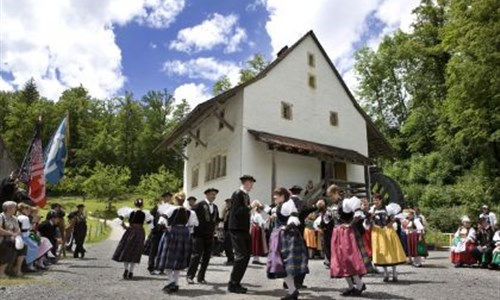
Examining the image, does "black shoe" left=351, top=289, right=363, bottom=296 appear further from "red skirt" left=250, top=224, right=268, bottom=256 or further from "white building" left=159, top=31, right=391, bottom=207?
"white building" left=159, top=31, right=391, bottom=207

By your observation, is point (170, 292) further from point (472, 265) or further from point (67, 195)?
point (67, 195)

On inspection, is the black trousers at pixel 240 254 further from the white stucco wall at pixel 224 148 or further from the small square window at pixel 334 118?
the small square window at pixel 334 118

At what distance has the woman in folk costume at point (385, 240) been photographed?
8.94 metres

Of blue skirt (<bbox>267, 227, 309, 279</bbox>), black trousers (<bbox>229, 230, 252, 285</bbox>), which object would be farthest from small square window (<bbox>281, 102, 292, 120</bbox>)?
blue skirt (<bbox>267, 227, 309, 279</bbox>)

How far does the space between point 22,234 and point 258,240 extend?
6203 millimetres

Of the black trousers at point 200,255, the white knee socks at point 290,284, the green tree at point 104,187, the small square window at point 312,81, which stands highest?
the small square window at point 312,81

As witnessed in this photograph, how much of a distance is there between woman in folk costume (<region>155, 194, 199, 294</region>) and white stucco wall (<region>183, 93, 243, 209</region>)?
12983 millimetres

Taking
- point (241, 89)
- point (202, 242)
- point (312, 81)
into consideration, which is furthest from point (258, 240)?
point (312, 81)

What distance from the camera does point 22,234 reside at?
1039 cm

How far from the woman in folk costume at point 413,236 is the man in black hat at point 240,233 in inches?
285

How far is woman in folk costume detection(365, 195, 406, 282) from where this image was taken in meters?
8.94

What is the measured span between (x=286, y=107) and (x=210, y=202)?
14963 mm

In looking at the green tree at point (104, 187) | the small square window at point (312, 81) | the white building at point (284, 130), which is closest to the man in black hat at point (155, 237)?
the white building at point (284, 130)

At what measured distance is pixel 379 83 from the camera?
154 ft
